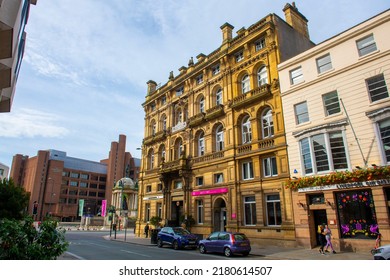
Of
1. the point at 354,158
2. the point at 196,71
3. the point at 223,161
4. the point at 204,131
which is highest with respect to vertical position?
the point at 196,71

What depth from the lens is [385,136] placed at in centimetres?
1612

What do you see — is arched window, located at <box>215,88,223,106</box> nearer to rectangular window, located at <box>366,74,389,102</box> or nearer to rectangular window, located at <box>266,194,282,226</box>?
rectangular window, located at <box>266,194,282,226</box>

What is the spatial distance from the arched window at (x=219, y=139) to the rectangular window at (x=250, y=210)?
635 centimetres

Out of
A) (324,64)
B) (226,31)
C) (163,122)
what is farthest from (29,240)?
(163,122)

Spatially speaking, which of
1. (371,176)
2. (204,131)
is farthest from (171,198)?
(371,176)

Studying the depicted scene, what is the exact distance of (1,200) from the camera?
30.2 m

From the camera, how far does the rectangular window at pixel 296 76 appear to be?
850 inches

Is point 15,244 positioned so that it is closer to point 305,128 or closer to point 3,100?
point 3,100

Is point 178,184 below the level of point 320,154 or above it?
below

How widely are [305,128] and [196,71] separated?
1656 centimetres

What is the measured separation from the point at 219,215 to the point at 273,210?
21.0 ft

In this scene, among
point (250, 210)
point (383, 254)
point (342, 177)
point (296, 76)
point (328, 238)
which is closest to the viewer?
point (383, 254)

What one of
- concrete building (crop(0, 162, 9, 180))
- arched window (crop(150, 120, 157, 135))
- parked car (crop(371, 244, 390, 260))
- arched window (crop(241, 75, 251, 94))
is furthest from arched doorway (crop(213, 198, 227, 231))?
concrete building (crop(0, 162, 9, 180))

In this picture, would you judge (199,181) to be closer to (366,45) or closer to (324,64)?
(324,64)
